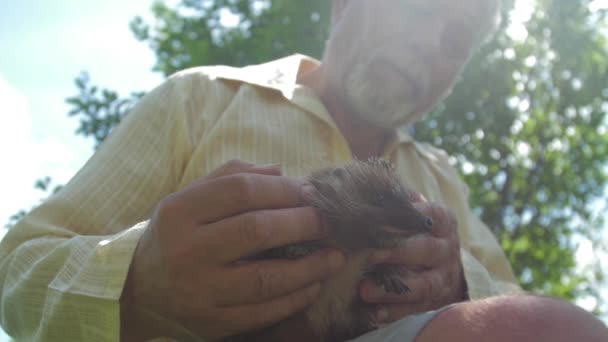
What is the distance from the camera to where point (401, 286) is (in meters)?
1.84

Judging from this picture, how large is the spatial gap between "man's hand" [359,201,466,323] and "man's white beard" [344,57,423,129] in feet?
3.35

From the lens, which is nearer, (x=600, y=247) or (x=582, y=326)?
(x=582, y=326)

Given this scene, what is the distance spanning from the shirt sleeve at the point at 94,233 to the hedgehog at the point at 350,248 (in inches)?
18.7

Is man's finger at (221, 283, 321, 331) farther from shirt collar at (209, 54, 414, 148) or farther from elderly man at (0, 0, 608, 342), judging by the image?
shirt collar at (209, 54, 414, 148)

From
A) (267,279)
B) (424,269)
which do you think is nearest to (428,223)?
(424,269)

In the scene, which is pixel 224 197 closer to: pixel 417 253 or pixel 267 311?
pixel 267 311

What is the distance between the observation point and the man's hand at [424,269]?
6.10 ft

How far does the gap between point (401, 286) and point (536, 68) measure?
28.4 ft

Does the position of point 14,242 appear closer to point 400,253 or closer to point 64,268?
point 64,268

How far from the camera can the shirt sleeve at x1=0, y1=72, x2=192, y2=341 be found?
161 cm

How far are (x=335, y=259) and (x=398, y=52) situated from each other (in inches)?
69.6

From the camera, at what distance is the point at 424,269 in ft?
6.69

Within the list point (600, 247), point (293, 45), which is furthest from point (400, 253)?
point (600, 247)

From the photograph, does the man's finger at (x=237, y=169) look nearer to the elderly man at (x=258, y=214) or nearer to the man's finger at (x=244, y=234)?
the elderly man at (x=258, y=214)
